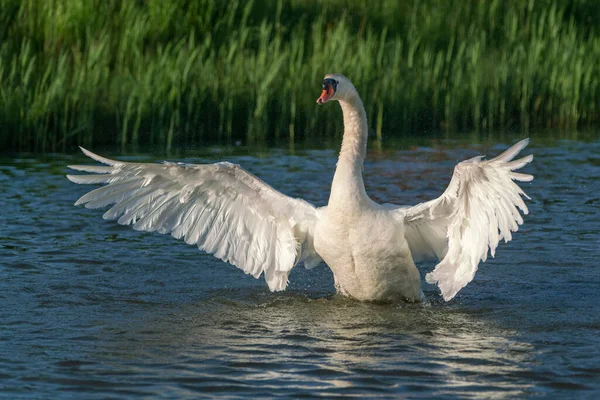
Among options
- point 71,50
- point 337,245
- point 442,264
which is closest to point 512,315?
point 442,264

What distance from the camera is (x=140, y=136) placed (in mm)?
15234

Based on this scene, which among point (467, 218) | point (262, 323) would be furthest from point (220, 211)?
point (467, 218)

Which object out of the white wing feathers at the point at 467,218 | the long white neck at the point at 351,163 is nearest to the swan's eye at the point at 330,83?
the long white neck at the point at 351,163

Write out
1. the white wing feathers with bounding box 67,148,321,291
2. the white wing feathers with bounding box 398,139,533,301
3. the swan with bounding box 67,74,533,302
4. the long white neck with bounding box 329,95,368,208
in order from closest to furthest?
the white wing feathers with bounding box 398,139,533,301 < the swan with bounding box 67,74,533,302 < the long white neck with bounding box 329,95,368,208 < the white wing feathers with bounding box 67,148,321,291

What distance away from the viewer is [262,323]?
764 cm

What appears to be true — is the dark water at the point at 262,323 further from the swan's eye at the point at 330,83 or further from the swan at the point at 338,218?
the swan's eye at the point at 330,83

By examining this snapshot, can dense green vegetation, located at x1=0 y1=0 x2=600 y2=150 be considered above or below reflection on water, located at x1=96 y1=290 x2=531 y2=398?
above

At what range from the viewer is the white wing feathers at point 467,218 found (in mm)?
6875

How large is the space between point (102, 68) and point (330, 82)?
824cm

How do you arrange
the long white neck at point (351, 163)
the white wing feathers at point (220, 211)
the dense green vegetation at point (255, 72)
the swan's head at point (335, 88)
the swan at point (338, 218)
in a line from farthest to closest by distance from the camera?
the dense green vegetation at point (255, 72) < the white wing feathers at point (220, 211) < the swan's head at point (335, 88) < the long white neck at point (351, 163) < the swan at point (338, 218)

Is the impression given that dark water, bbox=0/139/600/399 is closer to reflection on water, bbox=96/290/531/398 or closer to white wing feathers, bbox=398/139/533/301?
reflection on water, bbox=96/290/531/398

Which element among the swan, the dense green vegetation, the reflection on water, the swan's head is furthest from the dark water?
the dense green vegetation

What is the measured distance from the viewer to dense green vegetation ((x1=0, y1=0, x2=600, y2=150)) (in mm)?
14852

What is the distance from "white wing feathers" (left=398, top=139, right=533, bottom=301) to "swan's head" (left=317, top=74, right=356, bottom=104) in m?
0.89
